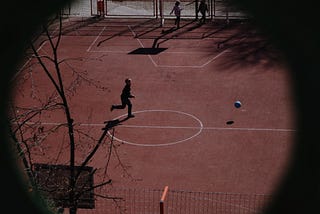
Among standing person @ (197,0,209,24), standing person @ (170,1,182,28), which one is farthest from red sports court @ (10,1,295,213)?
standing person @ (170,1,182,28)

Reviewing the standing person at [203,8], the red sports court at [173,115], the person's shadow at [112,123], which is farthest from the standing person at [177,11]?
the person's shadow at [112,123]

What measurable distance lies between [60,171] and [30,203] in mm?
2721

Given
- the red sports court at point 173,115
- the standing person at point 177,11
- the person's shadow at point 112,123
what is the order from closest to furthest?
1. the red sports court at point 173,115
2. the person's shadow at point 112,123
3. the standing person at point 177,11

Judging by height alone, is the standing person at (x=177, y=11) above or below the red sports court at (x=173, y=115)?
above

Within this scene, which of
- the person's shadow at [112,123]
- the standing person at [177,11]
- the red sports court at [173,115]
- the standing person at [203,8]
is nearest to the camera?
the red sports court at [173,115]

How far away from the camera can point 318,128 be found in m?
3.49

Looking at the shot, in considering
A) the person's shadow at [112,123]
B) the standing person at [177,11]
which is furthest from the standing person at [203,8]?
the person's shadow at [112,123]

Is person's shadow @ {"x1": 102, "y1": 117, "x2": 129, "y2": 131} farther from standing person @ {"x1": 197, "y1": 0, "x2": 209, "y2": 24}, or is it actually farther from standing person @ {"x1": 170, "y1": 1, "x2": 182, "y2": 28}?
standing person @ {"x1": 197, "y1": 0, "x2": 209, "y2": 24}

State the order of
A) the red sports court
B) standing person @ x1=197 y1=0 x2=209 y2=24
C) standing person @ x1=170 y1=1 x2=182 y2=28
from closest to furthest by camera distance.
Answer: the red sports court < standing person @ x1=170 y1=1 x2=182 y2=28 < standing person @ x1=197 y1=0 x2=209 y2=24

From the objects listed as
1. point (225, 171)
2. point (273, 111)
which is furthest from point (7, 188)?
point (273, 111)

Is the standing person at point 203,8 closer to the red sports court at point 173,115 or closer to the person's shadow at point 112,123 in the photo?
the red sports court at point 173,115

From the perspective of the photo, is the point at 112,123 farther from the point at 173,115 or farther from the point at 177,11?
the point at 177,11

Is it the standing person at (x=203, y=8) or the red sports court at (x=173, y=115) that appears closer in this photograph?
the red sports court at (x=173, y=115)

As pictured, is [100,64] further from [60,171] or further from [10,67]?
[10,67]
